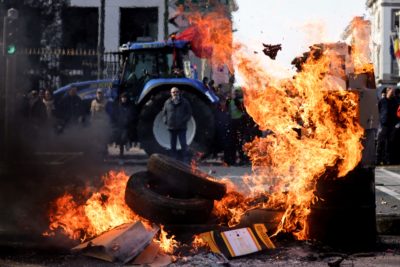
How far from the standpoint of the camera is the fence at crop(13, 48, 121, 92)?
24.4 metres

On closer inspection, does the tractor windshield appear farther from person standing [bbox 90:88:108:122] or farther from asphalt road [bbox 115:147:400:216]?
asphalt road [bbox 115:147:400:216]

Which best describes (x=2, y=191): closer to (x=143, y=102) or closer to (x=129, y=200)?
(x=129, y=200)

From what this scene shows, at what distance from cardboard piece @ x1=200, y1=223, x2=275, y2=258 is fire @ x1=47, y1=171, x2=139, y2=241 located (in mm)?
1227

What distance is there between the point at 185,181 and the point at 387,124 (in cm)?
1046

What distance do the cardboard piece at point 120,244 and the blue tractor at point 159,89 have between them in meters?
9.51

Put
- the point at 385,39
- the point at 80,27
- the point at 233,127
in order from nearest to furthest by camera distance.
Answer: the point at 233,127 → the point at 80,27 → the point at 385,39

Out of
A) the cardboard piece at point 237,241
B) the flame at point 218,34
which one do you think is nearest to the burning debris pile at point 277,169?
the cardboard piece at point 237,241

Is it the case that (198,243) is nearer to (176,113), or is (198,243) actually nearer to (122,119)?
(176,113)

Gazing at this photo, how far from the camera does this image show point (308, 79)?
23.6 ft

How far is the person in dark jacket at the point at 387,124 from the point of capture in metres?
16.6

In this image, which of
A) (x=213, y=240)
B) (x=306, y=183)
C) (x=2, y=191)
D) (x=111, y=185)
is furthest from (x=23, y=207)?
(x=306, y=183)

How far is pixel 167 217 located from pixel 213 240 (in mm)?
889

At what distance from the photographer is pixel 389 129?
16828mm

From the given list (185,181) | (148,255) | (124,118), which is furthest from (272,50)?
(124,118)
